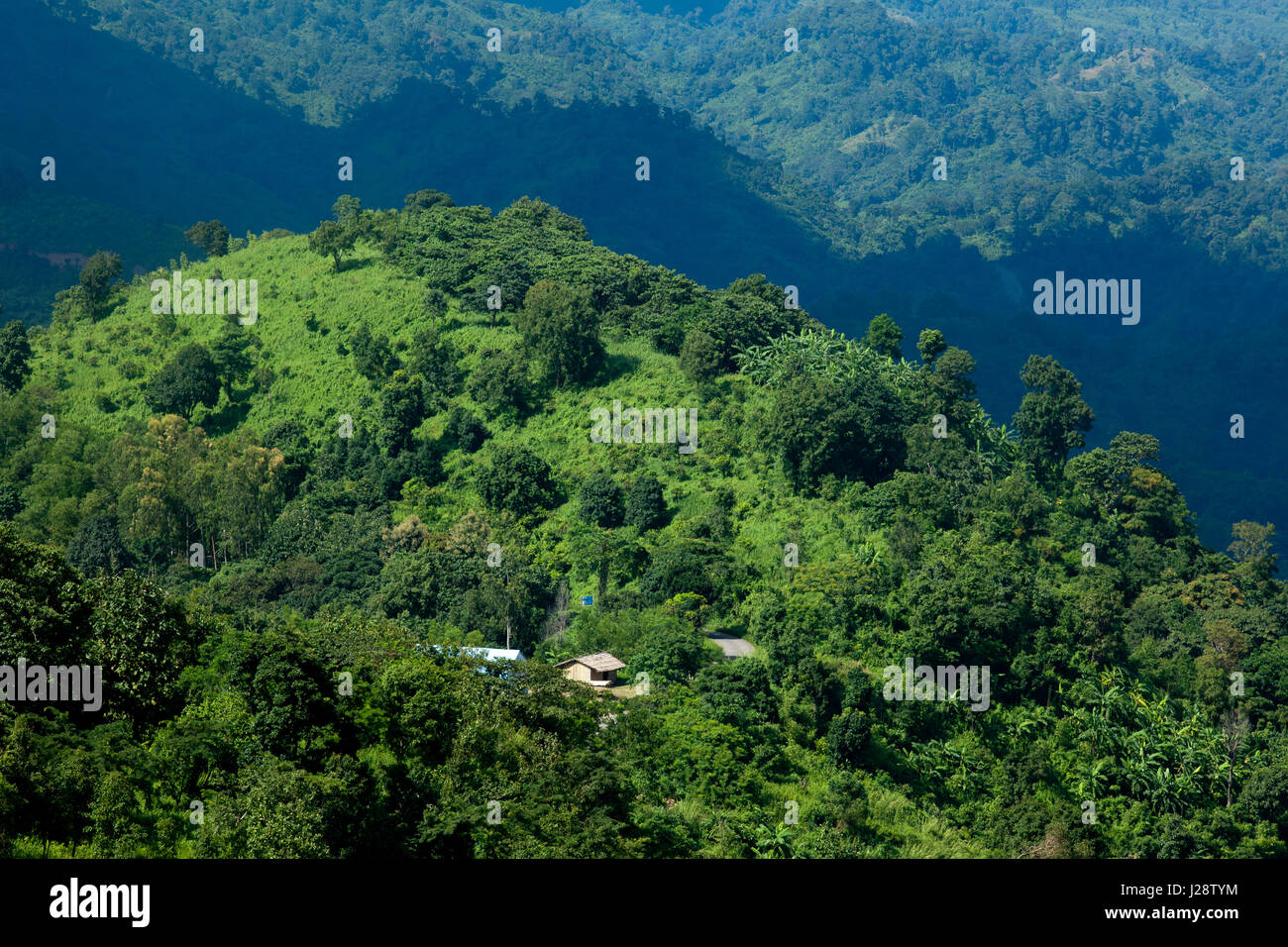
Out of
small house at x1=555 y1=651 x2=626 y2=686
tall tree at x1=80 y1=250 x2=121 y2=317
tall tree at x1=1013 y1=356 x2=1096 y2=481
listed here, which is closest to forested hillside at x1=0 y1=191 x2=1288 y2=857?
tall tree at x1=1013 y1=356 x2=1096 y2=481

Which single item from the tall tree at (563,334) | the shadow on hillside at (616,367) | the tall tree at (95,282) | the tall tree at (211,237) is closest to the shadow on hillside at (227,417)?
the tall tree at (563,334)

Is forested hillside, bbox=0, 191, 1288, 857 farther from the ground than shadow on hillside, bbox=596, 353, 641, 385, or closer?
closer

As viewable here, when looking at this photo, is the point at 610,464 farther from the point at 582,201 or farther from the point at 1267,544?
the point at 582,201

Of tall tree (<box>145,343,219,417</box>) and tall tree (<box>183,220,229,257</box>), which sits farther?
tall tree (<box>183,220,229,257</box>)

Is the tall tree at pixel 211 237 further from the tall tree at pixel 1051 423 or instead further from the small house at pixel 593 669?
the small house at pixel 593 669

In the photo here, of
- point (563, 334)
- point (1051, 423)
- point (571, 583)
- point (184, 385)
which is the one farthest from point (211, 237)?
point (1051, 423)

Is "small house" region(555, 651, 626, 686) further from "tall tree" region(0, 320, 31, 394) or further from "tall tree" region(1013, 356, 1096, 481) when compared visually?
"tall tree" region(0, 320, 31, 394)
